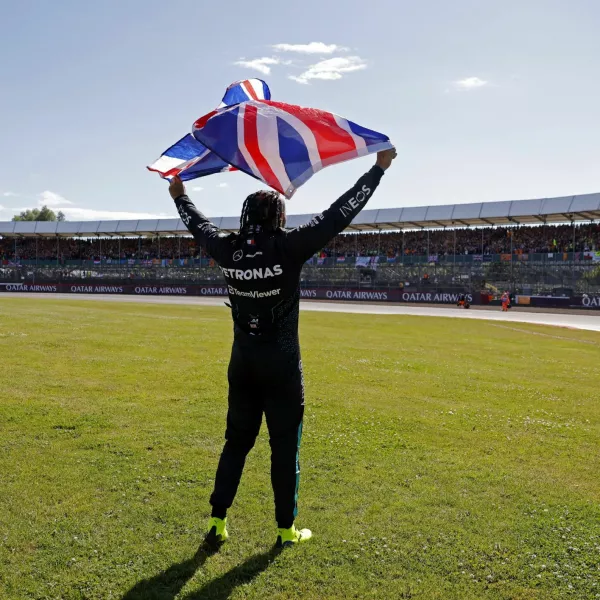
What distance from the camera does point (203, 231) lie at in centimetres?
399

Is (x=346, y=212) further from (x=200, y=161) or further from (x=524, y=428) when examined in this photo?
(x=524, y=428)

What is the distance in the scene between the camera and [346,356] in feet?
41.8

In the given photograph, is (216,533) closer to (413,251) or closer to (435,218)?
(435,218)

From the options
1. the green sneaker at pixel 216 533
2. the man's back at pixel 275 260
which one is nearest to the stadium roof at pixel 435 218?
the man's back at pixel 275 260

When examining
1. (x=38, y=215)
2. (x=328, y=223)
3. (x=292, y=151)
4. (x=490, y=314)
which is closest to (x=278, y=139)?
(x=292, y=151)

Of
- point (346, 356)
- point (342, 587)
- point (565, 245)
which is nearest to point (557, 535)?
point (342, 587)

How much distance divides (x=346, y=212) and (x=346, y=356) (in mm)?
9334

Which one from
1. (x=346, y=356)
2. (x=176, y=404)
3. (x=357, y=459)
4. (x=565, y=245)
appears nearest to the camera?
(x=357, y=459)

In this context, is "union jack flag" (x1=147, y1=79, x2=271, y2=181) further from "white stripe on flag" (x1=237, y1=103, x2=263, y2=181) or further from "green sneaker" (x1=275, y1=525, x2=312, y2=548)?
"green sneaker" (x1=275, y1=525, x2=312, y2=548)

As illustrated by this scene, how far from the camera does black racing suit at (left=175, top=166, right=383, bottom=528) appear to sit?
3607mm

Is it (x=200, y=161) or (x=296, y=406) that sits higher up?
(x=200, y=161)

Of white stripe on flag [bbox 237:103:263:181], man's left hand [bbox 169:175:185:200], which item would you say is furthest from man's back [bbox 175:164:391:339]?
man's left hand [bbox 169:175:185:200]

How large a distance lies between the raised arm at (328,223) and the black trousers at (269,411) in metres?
0.61

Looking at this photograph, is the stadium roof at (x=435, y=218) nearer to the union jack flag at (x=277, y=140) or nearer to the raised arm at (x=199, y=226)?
the union jack flag at (x=277, y=140)
